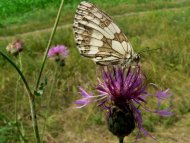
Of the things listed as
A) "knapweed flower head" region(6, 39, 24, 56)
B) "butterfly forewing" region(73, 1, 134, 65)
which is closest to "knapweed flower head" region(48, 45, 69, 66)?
"knapweed flower head" region(6, 39, 24, 56)

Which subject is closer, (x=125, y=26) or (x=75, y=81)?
(x=75, y=81)

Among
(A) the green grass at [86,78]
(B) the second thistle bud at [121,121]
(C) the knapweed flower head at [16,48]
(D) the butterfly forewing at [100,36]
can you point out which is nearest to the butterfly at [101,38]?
(D) the butterfly forewing at [100,36]

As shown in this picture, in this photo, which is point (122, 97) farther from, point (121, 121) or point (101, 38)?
point (101, 38)

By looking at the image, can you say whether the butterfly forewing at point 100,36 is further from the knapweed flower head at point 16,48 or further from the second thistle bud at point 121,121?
the knapweed flower head at point 16,48

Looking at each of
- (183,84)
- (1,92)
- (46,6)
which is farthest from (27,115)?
(46,6)

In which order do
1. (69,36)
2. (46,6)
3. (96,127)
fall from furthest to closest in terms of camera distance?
(46,6)
(69,36)
(96,127)

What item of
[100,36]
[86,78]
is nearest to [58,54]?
[100,36]

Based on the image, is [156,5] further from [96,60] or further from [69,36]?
[96,60]
